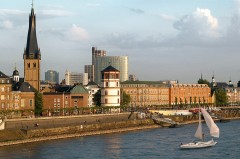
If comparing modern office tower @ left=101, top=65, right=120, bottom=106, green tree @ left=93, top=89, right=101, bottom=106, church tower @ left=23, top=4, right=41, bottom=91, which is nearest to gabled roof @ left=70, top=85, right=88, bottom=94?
modern office tower @ left=101, top=65, right=120, bottom=106

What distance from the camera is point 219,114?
19525cm

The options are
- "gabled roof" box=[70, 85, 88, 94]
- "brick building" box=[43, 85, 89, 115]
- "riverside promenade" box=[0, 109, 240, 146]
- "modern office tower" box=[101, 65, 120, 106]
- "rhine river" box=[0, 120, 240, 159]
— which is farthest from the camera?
"gabled roof" box=[70, 85, 88, 94]

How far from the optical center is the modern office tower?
162 metres

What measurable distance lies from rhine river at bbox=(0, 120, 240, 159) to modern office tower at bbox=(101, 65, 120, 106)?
174 ft

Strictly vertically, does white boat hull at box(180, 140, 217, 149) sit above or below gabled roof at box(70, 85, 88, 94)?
below

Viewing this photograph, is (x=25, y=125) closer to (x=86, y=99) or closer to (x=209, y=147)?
(x=209, y=147)

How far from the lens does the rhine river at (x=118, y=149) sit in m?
80.9

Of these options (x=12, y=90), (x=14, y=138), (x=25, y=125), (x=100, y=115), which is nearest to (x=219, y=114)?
(x=100, y=115)

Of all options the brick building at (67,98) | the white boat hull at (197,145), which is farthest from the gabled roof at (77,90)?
the white boat hull at (197,145)

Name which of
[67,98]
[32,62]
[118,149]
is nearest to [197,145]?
[118,149]

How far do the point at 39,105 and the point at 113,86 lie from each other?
85.3ft

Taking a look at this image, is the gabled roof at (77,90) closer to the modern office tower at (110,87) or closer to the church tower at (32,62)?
A: the modern office tower at (110,87)

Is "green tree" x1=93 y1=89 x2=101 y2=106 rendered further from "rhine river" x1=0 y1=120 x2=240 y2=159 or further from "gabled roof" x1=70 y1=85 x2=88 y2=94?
"rhine river" x1=0 y1=120 x2=240 y2=159

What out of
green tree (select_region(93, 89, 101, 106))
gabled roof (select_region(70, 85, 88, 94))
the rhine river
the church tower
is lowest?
the rhine river
